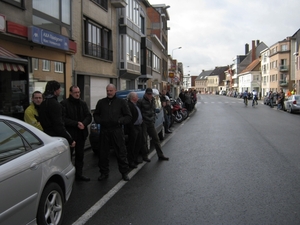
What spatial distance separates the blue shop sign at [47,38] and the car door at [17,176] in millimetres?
8771

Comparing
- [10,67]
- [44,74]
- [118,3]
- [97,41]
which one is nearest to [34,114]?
[10,67]

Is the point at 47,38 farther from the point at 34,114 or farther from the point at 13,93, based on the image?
the point at 34,114

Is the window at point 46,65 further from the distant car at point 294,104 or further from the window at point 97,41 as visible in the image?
the distant car at point 294,104

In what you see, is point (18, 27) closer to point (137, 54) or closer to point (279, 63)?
point (137, 54)

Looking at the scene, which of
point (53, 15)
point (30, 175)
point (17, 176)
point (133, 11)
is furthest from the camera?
point (133, 11)

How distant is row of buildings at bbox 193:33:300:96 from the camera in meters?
63.4

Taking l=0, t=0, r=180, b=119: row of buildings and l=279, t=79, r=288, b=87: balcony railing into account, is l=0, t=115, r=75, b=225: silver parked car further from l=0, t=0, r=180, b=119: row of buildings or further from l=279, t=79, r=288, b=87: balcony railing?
l=279, t=79, r=288, b=87: balcony railing

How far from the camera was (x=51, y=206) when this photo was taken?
3699 millimetres

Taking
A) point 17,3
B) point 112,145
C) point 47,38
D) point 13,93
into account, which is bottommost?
point 112,145

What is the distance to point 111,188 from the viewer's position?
557 centimetres

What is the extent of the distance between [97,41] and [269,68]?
62.8 metres

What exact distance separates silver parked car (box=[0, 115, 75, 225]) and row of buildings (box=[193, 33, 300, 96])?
5218 cm

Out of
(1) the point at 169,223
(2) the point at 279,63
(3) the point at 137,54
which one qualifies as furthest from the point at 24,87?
(2) the point at 279,63

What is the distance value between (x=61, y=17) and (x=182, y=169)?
34.2 ft
